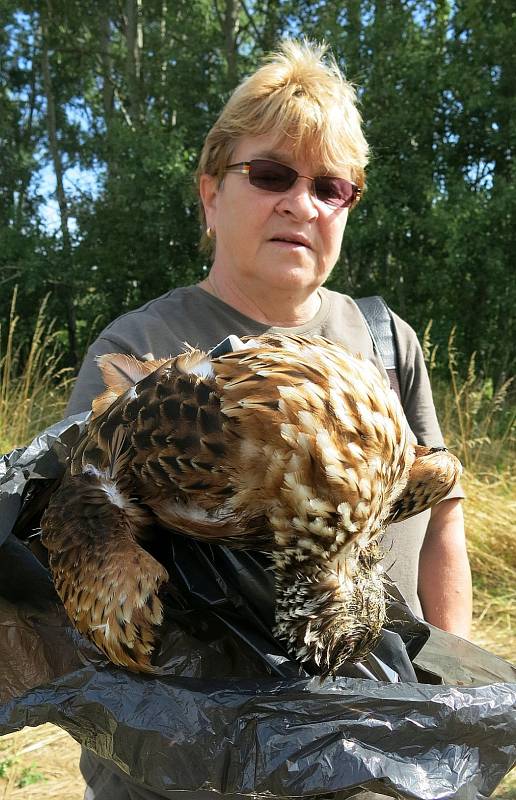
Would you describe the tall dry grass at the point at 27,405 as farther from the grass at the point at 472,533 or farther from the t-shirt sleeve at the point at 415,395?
the t-shirt sleeve at the point at 415,395

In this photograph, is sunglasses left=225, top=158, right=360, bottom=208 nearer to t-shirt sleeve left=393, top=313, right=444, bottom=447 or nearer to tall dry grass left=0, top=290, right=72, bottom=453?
t-shirt sleeve left=393, top=313, right=444, bottom=447

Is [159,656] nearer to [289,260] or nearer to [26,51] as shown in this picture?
[289,260]

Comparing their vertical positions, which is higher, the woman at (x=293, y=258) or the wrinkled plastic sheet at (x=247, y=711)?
the woman at (x=293, y=258)

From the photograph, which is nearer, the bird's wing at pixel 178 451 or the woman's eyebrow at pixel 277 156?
the bird's wing at pixel 178 451

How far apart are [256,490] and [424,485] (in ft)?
1.71

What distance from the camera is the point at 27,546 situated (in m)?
1.70

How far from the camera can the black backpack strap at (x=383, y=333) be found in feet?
7.31

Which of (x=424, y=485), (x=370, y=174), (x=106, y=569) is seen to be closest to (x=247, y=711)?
(x=106, y=569)

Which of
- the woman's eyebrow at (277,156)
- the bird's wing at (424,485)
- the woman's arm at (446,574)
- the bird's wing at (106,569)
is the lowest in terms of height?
the woman's arm at (446,574)

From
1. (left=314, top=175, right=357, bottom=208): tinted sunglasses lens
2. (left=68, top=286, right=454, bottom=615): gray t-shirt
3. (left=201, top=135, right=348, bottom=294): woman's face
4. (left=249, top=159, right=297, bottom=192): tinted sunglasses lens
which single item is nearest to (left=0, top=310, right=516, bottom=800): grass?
(left=68, top=286, right=454, bottom=615): gray t-shirt

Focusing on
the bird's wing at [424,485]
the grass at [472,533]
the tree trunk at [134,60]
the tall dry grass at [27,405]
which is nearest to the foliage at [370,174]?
the tree trunk at [134,60]

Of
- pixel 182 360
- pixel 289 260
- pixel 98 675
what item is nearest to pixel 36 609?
pixel 98 675

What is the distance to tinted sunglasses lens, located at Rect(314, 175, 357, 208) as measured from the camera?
2209mm

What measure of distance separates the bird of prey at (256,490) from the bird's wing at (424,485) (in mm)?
140
